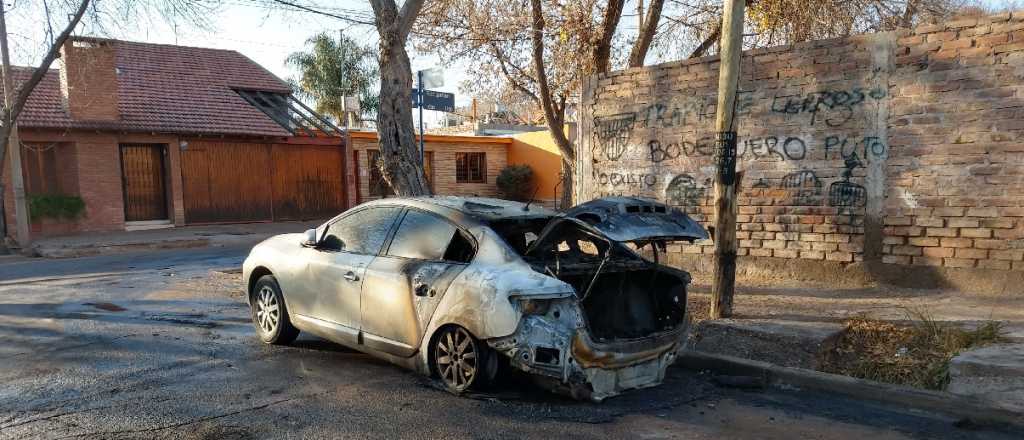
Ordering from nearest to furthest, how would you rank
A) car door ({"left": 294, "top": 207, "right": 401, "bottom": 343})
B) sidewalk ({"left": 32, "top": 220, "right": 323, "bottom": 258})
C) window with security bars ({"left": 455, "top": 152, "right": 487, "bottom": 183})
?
car door ({"left": 294, "top": 207, "right": 401, "bottom": 343}) < sidewalk ({"left": 32, "top": 220, "right": 323, "bottom": 258}) < window with security bars ({"left": 455, "top": 152, "right": 487, "bottom": 183})

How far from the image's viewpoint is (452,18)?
50.8ft

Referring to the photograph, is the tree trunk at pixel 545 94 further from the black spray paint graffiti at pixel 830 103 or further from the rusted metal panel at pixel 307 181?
the rusted metal panel at pixel 307 181

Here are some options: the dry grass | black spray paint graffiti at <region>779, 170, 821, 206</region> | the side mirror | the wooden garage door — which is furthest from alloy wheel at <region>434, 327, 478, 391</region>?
the wooden garage door

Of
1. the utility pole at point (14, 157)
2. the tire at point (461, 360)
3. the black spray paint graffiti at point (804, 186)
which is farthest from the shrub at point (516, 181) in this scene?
the tire at point (461, 360)

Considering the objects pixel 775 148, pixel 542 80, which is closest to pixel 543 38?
pixel 542 80

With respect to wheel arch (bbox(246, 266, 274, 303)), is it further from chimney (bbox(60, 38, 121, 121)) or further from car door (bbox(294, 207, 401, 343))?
chimney (bbox(60, 38, 121, 121))

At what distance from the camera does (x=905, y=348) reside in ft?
19.3

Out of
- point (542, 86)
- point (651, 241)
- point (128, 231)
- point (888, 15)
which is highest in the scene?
point (888, 15)

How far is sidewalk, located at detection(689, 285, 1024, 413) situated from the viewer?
4969 mm

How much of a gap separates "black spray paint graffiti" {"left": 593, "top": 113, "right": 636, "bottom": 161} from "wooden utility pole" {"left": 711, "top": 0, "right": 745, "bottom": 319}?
12.1 ft

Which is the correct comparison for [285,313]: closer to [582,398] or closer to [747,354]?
[582,398]

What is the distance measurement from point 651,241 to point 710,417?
124cm

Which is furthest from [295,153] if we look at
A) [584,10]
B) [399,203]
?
[399,203]

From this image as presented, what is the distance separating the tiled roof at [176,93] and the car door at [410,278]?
17.3 metres
